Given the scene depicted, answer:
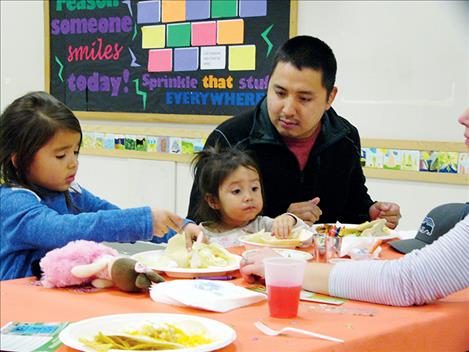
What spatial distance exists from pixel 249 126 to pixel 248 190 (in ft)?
1.54

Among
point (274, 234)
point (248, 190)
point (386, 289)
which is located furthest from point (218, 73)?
point (386, 289)

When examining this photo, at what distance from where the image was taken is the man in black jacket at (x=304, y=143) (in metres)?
2.66

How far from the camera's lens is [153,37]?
4527 millimetres

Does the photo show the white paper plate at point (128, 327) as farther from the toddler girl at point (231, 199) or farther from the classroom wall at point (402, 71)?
the classroom wall at point (402, 71)

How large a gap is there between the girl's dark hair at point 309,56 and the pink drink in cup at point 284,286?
55.4 inches

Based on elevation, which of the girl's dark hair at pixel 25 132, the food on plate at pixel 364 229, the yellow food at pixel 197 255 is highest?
the girl's dark hair at pixel 25 132

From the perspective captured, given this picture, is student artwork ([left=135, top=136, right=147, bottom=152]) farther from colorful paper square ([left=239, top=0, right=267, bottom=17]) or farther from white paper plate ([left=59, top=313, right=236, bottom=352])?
white paper plate ([left=59, top=313, right=236, bottom=352])

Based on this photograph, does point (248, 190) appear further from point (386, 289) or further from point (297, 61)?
point (386, 289)

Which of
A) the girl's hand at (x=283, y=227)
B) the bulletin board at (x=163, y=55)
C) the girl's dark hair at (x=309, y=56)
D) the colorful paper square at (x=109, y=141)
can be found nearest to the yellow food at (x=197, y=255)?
the girl's hand at (x=283, y=227)

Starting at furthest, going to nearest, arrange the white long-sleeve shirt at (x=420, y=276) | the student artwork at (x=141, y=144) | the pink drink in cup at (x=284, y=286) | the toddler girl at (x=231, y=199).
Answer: the student artwork at (x=141, y=144) → the toddler girl at (x=231, y=199) → the white long-sleeve shirt at (x=420, y=276) → the pink drink in cup at (x=284, y=286)

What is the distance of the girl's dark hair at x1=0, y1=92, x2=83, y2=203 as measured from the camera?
78.2 inches

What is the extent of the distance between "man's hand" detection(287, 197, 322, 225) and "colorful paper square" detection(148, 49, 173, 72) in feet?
6.91

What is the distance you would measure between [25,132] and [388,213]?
4.73ft

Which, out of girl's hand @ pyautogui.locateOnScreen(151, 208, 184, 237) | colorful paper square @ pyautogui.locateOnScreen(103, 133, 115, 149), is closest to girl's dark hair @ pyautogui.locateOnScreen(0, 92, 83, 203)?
girl's hand @ pyautogui.locateOnScreen(151, 208, 184, 237)
